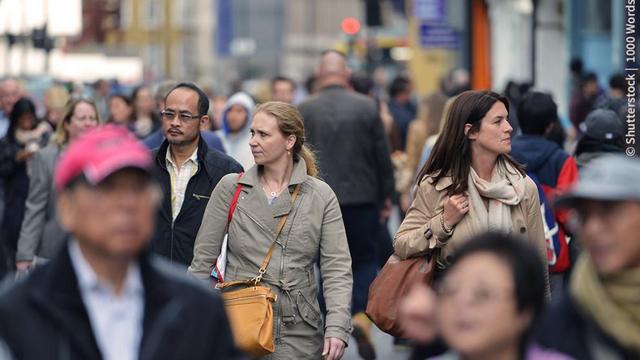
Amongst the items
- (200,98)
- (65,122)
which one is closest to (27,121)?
(65,122)

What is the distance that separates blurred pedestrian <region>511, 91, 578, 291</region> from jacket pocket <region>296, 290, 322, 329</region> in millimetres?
1853

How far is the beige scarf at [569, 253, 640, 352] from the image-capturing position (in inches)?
151

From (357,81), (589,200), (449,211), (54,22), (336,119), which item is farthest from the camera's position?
(54,22)

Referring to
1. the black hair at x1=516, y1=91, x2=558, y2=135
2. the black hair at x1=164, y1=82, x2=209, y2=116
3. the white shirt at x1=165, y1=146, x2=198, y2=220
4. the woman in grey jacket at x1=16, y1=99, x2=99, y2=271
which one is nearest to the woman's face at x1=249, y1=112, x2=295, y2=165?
the white shirt at x1=165, y1=146, x2=198, y2=220

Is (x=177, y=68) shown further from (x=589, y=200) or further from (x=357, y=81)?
(x=589, y=200)

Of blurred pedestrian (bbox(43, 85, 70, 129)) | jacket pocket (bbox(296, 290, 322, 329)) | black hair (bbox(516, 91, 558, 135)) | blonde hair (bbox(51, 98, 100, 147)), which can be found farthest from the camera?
blurred pedestrian (bbox(43, 85, 70, 129))

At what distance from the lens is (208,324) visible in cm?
383

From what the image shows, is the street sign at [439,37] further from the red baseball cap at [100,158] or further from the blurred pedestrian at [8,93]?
the red baseball cap at [100,158]

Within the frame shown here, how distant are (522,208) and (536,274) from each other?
11.5 feet

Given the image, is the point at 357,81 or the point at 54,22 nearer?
the point at 357,81

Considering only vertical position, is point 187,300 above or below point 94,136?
below

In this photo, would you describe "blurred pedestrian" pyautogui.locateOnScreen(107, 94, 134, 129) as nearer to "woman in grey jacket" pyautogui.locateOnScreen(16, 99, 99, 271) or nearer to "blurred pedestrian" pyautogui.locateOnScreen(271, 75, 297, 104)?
"blurred pedestrian" pyautogui.locateOnScreen(271, 75, 297, 104)

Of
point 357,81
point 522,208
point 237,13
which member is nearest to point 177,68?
point 237,13

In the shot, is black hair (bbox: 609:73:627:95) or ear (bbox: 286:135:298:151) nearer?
ear (bbox: 286:135:298:151)
